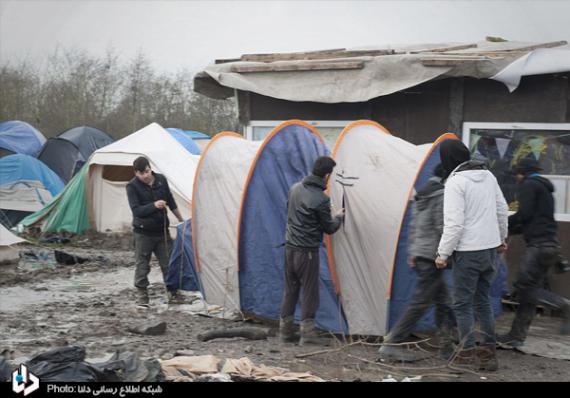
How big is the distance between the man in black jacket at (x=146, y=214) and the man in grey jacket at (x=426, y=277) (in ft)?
11.6

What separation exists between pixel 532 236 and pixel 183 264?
420cm

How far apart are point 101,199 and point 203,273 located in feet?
25.3

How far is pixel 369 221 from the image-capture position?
291 inches

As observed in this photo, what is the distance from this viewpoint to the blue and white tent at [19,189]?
17.1 metres

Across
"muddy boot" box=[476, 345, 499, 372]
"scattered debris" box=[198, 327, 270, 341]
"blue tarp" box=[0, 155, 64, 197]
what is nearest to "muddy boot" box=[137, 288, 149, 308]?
"scattered debris" box=[198, 327, 270, 341]

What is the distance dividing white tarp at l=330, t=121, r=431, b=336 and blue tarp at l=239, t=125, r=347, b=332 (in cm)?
49

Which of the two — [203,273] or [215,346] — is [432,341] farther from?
[203,273]

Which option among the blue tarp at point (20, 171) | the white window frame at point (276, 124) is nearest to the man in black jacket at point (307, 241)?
the white window frame at point (276, 124)

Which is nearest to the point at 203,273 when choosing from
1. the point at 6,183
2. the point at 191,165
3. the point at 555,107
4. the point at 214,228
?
the point at 214,228

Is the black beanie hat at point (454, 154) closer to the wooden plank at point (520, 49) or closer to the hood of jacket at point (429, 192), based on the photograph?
the hood of jacket at point (429, 192)

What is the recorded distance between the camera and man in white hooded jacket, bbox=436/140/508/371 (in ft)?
20.2

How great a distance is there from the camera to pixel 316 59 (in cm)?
1120

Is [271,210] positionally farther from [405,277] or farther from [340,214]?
[405,277]
